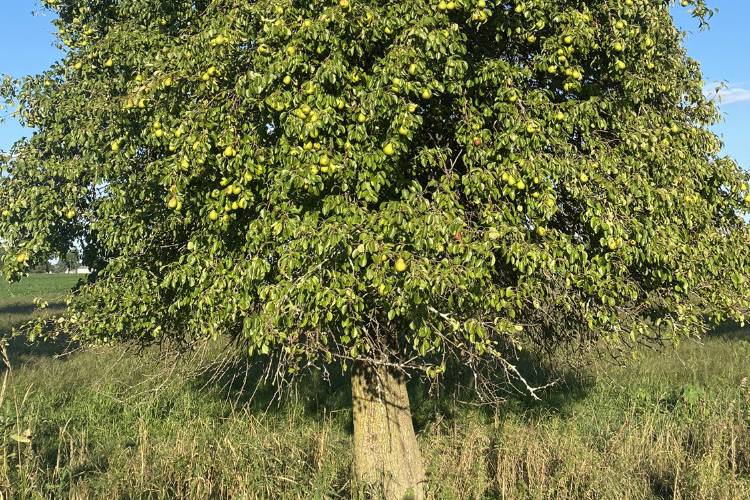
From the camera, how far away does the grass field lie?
24.6ft

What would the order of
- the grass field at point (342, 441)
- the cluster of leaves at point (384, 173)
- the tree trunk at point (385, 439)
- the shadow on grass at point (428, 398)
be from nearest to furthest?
the cluster of leaves at point (384, 173) < the grass field at point (342, 441) < the tree trunk at point (385, 439) < the shadow on grass at point (428, 398)

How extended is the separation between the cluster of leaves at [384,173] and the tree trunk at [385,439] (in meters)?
1.40

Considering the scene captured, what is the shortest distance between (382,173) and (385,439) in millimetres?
4382

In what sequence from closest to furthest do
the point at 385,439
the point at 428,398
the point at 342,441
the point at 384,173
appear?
the point at 384,173 → the point at 385,439 → the point at 342,441 → the point at 428,398

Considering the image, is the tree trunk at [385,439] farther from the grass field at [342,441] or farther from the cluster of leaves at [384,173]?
the cluster of leaves at [384,173]

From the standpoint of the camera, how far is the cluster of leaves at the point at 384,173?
5.57m

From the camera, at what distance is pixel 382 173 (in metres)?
5.65

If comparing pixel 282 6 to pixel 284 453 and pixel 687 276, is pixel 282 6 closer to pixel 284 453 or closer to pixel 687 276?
pixel 687 276

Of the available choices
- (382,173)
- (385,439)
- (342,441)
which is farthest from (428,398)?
(382,173)

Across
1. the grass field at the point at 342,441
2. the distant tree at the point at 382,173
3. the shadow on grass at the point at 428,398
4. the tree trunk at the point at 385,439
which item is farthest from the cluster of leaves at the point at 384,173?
the shadow on grass at the point at 428,398

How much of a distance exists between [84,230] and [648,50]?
22.4 feet

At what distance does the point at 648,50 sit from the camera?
6.43 m

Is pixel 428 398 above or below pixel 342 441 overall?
above

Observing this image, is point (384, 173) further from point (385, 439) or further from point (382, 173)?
point (385, 439)
